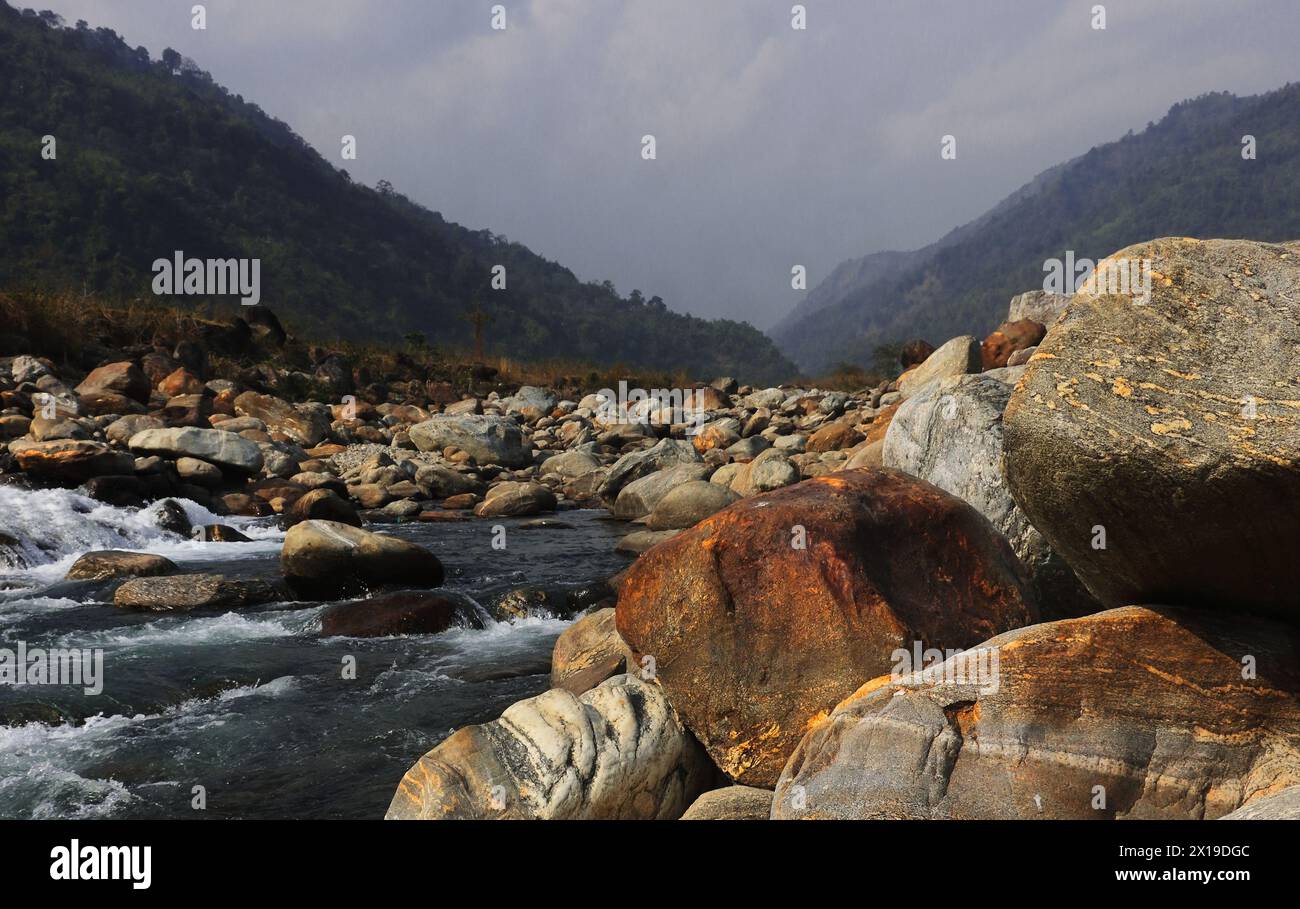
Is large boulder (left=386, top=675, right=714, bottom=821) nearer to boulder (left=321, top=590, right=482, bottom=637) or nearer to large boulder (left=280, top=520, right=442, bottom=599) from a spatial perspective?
boulder (left=321, top=590, right=482, bottom=637)

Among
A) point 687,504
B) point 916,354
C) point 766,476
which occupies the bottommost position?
point 687,504

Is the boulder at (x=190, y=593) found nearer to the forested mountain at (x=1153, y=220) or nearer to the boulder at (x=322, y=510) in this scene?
the boulder at (x=322, y=510)

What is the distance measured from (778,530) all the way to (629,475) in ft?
42.9

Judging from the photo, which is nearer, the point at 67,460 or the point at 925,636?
the point at 925,636

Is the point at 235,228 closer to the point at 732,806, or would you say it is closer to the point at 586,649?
the point at 586,649

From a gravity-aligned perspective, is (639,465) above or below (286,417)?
below

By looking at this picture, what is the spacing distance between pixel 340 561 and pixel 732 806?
22.8 feet

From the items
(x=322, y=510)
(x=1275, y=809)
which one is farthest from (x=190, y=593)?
(x=1275, y=809)

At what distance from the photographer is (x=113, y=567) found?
35.6 ft

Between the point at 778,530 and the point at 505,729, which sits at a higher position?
the point at 778,530

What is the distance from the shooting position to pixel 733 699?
16.0 feet

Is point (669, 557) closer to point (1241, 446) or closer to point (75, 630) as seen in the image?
point (1241, 446)

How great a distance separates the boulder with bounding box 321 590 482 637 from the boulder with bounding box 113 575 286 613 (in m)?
1.15

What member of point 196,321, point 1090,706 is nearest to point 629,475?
point 1090,706
